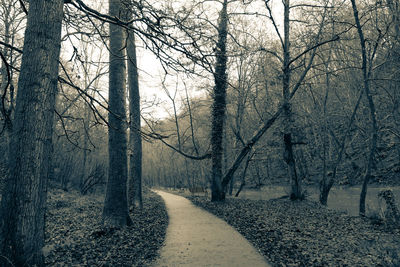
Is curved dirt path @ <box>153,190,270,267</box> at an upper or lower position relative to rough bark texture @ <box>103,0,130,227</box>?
lower

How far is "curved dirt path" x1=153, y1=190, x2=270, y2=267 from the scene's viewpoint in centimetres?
495

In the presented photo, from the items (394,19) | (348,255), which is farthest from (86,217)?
(394,19)

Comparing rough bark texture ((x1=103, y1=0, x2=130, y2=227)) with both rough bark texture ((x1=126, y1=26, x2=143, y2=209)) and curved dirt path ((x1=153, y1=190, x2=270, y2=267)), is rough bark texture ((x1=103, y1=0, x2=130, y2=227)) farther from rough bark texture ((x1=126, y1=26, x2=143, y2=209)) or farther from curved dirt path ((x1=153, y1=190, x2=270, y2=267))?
rough bark texture ((x1=126, y1=26, x2=143, y2=209))

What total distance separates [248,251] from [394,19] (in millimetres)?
8624

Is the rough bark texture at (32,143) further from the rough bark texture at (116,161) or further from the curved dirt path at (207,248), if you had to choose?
the rough bark texture at (116,161)

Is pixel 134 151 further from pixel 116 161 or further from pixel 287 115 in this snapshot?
pixel 287 115

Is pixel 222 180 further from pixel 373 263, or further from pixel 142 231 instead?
pixel 373 263

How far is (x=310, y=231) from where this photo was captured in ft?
21.2

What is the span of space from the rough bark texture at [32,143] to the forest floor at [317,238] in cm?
391

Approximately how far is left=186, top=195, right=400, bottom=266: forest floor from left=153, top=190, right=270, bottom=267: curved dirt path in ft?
1.07

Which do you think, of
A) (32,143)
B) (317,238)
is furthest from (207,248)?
(32,143)

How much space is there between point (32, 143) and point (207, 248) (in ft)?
14.1

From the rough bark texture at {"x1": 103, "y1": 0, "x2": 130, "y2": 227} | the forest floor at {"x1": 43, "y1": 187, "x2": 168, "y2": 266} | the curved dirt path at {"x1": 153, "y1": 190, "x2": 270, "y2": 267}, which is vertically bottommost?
the curved dirt path at {"x1": 153, "y1": 190, "x2": 270, "y2": 267}

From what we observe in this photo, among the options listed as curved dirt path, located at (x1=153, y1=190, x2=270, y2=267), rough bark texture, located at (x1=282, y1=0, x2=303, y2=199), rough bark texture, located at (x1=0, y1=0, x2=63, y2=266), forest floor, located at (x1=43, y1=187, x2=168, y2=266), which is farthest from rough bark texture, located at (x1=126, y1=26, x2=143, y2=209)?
rough bark texture, located at (x1=0, y1=0, x2=63, y2=266)
